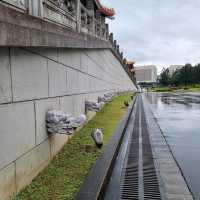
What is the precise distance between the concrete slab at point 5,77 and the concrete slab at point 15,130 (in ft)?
0.34

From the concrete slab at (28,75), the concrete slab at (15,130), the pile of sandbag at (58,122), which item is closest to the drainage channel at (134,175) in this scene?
the pile of sandbag at (58,122)

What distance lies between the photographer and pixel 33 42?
3.95 m

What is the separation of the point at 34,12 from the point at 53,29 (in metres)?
0.44

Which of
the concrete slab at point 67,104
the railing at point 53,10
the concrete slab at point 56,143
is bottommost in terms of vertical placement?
the concrete slab at point 56,143

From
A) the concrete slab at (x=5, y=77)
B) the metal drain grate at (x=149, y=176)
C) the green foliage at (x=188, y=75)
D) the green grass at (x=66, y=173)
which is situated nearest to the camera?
the concrete slab at (x=5, y=77)

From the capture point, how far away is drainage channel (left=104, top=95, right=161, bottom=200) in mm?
4043

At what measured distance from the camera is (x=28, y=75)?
417 centimetres

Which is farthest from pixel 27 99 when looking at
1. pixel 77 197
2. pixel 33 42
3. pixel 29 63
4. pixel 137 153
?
pixel 137 153

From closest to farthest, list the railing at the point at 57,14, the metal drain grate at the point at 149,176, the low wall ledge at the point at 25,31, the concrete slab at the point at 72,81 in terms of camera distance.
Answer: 1. the low wall ledge at the point at 25,31
2. the metal drain grate at the point at 149,176
3. the railing at the point at 57,14
4. the concrete slab at the point at 72,81

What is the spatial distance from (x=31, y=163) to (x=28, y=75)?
1.25m

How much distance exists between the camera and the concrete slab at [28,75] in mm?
3754

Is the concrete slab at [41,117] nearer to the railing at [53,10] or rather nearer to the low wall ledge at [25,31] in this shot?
the low wall ledge at [25,31]

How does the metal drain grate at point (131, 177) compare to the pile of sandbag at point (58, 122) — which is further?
the pile of sandbag at point (58, 122)

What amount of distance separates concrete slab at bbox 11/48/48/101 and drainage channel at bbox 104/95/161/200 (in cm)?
→ 176
